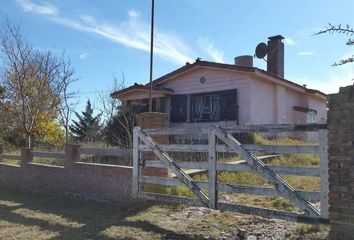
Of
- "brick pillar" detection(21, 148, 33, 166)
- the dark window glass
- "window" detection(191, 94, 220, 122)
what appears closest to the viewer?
"brick pillar" detection(21, 148, 33, 166)

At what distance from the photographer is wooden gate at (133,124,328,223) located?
19.5 ft

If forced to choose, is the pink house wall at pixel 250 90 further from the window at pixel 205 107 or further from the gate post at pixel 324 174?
the gate post at pixel 324 174

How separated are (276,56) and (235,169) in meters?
16.3

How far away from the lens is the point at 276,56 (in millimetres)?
22141

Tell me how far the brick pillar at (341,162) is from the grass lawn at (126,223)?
2.05 feet

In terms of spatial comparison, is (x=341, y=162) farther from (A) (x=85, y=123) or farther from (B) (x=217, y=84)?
(A) (x=85, y=123)

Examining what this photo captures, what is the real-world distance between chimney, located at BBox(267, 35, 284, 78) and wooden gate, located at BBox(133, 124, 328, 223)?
14849 mm

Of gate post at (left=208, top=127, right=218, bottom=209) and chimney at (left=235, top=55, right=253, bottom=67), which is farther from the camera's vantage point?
chimney at (left=235, top=55, right=253, bottom=67)

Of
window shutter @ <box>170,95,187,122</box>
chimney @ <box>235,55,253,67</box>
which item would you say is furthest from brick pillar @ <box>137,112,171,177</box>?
chimney @ <box>235,55,253,67</box>

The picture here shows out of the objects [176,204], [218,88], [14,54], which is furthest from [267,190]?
[14,54]

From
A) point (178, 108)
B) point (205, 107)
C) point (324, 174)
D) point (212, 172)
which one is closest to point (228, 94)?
point (205, 107)

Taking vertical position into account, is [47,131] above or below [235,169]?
above

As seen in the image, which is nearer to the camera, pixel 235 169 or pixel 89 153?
pixel 235 169

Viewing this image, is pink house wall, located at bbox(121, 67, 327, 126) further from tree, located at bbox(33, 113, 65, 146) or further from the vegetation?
tree, located at bbox(33, 113, 65, 146)
